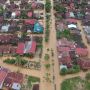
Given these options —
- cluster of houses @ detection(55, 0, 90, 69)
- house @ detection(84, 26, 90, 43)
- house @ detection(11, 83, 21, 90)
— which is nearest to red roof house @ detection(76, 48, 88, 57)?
cluster of houses @ detection(55, 0, 90, 69)

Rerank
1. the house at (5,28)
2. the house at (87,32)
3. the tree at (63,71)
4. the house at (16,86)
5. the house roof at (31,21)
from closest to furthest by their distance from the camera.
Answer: the house at (16,86), the tree at (63,71), the house at (87,32), the house at (5,28), the house roof at (31,21)

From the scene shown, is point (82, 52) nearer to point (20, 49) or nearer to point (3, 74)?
point (20, 49)

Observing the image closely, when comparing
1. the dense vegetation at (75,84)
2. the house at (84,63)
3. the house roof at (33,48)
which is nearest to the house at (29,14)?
the house roof at (33,48)

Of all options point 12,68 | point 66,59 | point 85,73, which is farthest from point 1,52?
point 85,73

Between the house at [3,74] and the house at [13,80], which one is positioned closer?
the house at [13,80]

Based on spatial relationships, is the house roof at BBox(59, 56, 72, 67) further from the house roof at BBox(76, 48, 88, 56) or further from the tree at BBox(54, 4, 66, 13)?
the tree at BBox(54, 4, 66, 13)

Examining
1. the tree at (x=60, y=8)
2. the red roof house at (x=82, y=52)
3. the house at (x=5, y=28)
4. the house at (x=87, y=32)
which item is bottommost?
the red roof house at (x=82, y=52)

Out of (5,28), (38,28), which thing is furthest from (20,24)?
(38,28)

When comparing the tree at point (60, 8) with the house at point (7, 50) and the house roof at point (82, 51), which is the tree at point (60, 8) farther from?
the house at point (7, 50)
